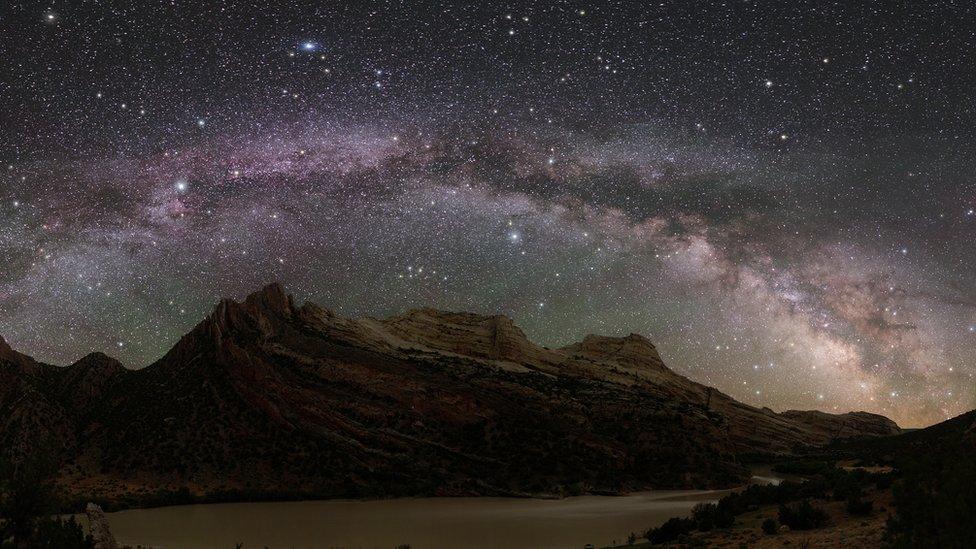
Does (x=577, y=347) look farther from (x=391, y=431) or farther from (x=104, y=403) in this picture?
(x=104, y=403)

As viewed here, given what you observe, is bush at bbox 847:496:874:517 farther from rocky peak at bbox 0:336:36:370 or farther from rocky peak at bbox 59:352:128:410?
rocky peak at bbox 0:336:36:370

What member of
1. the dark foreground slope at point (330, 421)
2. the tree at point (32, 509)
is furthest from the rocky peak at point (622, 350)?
the tree at point (32, 509)

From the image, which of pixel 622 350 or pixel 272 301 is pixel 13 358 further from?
pixel 622 350

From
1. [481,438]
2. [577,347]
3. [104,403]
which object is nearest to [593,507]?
[481,438]

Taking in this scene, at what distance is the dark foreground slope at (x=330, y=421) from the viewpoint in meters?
44.2

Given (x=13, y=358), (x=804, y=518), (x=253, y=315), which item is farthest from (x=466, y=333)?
(x=804, y=518)

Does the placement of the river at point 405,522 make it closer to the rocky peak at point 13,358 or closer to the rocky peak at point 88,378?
the rocky peak at point 88,378

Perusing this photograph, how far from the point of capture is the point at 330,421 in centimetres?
4884

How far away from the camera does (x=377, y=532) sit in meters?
29.2

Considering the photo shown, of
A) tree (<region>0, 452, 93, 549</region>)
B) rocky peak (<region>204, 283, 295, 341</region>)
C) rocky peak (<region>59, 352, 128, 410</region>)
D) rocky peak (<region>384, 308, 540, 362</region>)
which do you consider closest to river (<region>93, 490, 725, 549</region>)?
tree (<region>0, 452, 93, 549</region>)

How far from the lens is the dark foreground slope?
44250 millimetres

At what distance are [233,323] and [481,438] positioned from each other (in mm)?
27320

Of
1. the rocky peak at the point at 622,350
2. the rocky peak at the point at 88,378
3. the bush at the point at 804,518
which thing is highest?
the rocky peak at the point at 622,350

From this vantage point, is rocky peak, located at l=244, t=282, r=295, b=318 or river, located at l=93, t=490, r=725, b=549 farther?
rocky peak, located at l=244, t=282, r=295, b=318
